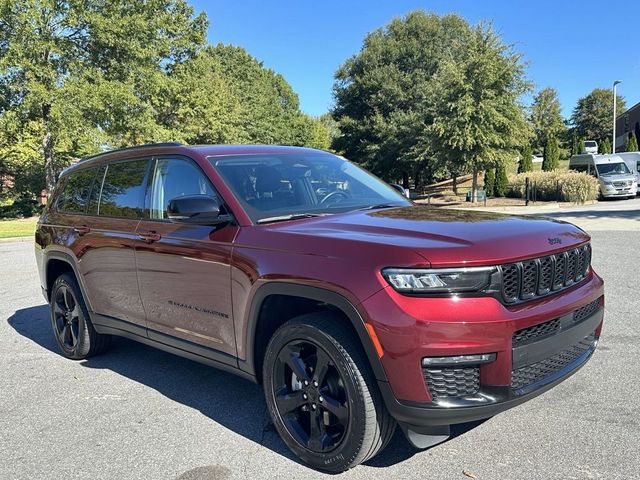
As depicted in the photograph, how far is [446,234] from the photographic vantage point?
2.87 metres

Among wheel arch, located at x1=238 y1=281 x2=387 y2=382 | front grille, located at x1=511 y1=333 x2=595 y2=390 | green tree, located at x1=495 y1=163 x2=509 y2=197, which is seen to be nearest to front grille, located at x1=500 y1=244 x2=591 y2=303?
front grille, located at x1=511 y1=333 x2=595 y2=390

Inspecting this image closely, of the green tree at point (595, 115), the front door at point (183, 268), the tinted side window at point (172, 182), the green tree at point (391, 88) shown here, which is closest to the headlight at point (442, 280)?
the front door at point (183, 268)

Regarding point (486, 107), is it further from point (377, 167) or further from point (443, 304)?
point (443, 304)

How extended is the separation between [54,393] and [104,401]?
1.73 ft

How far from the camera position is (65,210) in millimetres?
5328

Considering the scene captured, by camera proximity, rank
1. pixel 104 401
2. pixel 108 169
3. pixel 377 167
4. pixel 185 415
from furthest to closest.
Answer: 1. pixel 377 167
2. pixel 108 169
3. pixel 104 401
4. pixel 185 415

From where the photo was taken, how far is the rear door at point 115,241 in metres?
4.29

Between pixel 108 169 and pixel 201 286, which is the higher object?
pixel 108 169

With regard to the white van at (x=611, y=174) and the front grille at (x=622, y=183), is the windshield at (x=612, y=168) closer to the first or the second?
the white van at (x=611, y=174)

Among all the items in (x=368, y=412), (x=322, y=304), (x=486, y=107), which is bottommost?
(x=368, y=412)

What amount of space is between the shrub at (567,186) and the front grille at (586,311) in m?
25.1

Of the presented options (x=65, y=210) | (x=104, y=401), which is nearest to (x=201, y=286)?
(x=104, y=401)

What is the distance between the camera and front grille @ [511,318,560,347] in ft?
8.85

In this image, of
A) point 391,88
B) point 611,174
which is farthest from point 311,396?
point 391,88
